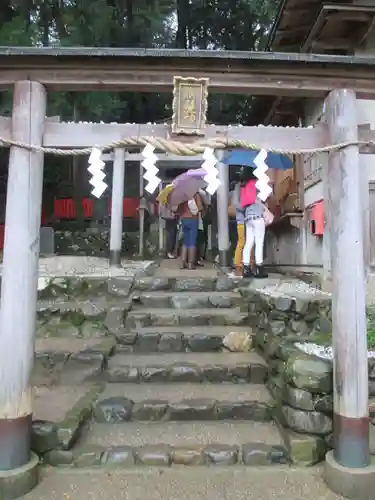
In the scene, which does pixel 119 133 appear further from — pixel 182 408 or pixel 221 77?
pixel 182 408

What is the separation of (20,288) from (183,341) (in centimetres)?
279

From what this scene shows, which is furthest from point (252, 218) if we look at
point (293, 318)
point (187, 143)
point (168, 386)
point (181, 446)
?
point (181, 446)

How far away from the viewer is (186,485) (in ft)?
12.0

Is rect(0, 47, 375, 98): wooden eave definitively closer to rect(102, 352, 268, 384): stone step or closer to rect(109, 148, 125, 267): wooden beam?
rect(102, 352, 268, 384): stone step

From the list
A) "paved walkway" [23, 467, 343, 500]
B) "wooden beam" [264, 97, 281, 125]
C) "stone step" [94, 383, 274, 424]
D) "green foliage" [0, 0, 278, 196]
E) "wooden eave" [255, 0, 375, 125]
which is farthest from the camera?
"green foliage" [0, 0, 278, 196]

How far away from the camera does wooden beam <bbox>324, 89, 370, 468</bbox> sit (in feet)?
12.0

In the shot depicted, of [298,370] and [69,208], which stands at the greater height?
[69,208]

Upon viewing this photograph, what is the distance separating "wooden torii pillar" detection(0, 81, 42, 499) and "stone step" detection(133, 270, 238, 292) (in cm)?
→ 360

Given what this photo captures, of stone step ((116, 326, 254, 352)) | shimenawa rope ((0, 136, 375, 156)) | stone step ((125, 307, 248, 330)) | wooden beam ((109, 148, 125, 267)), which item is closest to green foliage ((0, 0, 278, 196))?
wooden beam ((109, 148, 125, 267))

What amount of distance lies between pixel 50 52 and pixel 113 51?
51cm

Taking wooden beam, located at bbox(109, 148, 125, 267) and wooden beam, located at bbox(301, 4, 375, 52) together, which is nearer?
wooden beam, located at bbox(301, 4, 375, 52)

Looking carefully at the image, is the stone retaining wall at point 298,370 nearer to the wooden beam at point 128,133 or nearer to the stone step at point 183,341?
the stone step at point 183,341

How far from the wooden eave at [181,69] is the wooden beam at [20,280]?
20 cm

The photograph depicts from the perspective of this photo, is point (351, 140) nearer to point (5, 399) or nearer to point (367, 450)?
point (367, 450)
